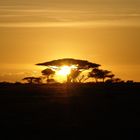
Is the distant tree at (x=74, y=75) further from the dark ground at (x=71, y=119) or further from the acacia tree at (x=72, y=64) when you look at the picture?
the dark ground at (x=71, y=119)

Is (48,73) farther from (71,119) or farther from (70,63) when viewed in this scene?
(71,119)

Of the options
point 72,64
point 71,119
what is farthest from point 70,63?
point 71,119

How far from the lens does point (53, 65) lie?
84.4m

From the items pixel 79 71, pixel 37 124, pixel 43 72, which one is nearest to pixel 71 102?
pixel 37 124

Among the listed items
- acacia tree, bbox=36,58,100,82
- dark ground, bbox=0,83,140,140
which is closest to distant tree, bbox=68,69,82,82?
acacia tree, bbox=36,58,100,82

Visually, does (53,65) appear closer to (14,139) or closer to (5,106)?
(5,106)

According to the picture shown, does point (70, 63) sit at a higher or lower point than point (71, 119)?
higher

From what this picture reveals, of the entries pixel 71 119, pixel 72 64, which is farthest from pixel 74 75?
pixel 71 119

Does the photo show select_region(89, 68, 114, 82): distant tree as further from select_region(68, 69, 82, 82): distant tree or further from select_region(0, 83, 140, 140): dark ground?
select_region(0, 83, 140, 140): dark ground

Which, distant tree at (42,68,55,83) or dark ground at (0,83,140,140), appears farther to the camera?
distant tree at (42,68,55,83)

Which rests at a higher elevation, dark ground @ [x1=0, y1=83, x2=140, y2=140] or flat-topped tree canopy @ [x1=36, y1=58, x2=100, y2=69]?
flat-topped tree canopy @ [x1=36, y1=58, x2=100, y2=69]

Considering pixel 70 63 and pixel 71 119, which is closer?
pixel 71 119

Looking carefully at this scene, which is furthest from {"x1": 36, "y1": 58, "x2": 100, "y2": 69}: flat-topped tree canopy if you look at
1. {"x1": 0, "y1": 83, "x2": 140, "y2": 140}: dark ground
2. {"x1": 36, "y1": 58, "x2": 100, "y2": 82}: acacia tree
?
{"x1": 0, "y1": 83, "x2": 140, "y2": 140}: dark ground

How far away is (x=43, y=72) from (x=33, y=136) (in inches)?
2769
